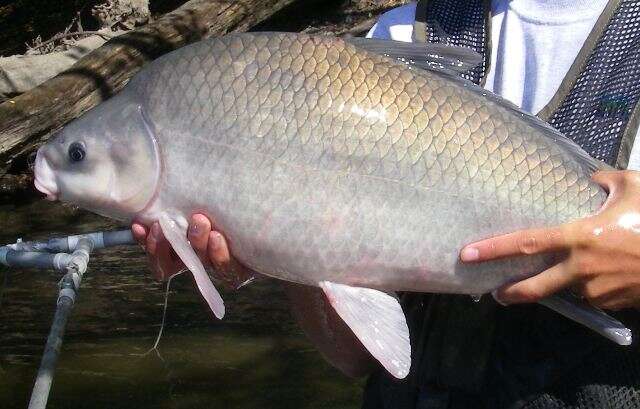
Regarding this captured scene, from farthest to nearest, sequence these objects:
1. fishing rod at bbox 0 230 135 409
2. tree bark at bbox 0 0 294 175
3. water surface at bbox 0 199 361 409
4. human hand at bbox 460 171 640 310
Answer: tree bark at bbox 0 0 294 175
water surface at bbox 0 199 361 409
fishing rod at bbox 0 230 135 409
human hand at bbox 460 171 640 310

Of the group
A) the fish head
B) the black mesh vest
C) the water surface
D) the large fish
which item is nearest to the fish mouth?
the fish head

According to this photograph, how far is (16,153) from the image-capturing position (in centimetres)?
574

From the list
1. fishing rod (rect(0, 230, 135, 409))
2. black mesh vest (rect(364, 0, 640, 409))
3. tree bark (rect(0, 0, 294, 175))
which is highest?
black mesh vest (rect(364, 0, 640, 409))

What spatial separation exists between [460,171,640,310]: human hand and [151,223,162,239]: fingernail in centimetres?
59

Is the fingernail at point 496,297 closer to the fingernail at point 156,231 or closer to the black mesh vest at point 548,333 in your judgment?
the black mesh vest at point 548,333

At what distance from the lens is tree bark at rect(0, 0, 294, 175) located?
565 cm

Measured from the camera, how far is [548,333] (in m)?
1.87

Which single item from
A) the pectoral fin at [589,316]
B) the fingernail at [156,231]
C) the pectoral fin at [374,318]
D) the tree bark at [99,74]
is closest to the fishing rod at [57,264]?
the fingernail at [156,231]

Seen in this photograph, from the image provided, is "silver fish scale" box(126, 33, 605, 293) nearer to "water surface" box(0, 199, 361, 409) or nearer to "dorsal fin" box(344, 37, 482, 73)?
"dorsal fin" box(344, 37, 482, 73)

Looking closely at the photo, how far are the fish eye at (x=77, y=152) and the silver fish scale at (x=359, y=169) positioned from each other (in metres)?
0.19

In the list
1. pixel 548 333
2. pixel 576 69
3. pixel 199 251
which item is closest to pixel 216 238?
pixel 199 251

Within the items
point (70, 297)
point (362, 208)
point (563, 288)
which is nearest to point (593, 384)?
point (563, 288)

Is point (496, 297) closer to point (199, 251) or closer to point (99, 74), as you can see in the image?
point (199, 251)

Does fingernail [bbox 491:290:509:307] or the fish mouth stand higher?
the fish mouth
